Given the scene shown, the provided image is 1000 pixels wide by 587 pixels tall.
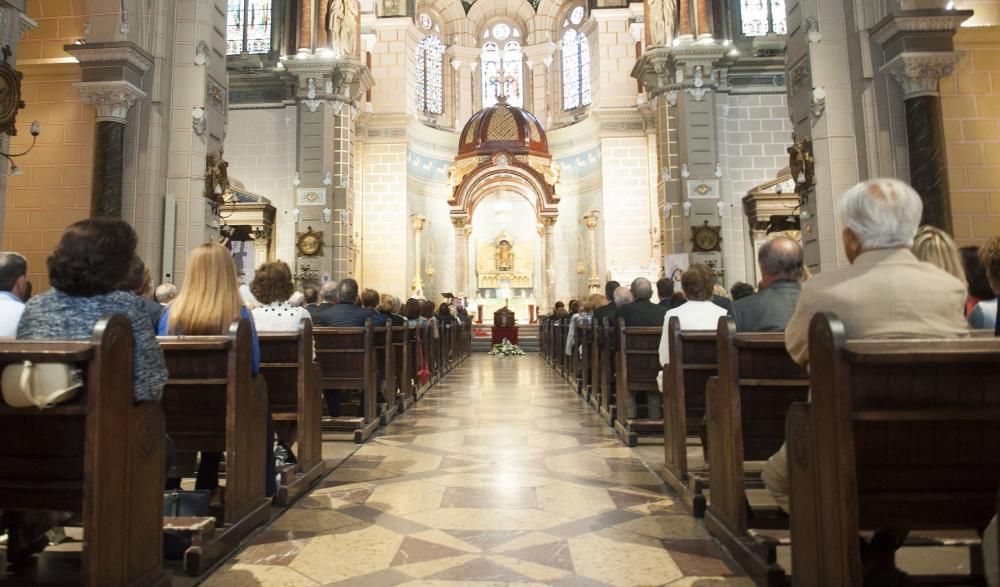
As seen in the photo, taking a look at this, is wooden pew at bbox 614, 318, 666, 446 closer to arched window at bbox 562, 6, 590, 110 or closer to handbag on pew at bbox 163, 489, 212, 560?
handbag on pew at bbox 163, 489, 212, 560

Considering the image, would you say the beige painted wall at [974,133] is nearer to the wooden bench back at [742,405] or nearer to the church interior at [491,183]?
the church interior at [491,183]

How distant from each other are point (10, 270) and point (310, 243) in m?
11.1

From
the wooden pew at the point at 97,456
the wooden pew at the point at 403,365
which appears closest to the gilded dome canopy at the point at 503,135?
the wooden pew at the point at 403,365

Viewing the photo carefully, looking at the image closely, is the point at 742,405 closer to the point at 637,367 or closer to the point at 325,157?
the point at 637,367

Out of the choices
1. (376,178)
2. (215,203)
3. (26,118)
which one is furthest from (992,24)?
(376,178)

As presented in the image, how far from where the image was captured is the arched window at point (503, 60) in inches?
952

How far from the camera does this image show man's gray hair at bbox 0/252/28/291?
328 cm

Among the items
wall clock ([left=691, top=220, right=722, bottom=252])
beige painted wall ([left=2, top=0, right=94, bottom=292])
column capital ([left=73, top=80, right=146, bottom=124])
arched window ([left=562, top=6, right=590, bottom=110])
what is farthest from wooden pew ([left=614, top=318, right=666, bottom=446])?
arched window ([left=562, top=6, right=590, bottom=110])

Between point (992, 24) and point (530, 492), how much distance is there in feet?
25.9

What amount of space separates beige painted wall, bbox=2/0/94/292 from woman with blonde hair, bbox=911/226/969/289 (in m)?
9.06

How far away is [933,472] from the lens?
1814 millimetres

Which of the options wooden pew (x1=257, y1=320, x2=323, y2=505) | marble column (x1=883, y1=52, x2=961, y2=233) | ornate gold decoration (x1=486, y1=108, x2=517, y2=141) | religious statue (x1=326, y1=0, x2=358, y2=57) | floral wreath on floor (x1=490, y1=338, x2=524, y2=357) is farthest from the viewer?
ornate gold decoration (x1=486, y1=108, x2=517, y2=141)

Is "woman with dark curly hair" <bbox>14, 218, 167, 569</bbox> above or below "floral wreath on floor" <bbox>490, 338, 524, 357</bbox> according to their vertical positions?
above

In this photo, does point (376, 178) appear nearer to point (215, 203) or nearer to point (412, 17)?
point (412, 17)
